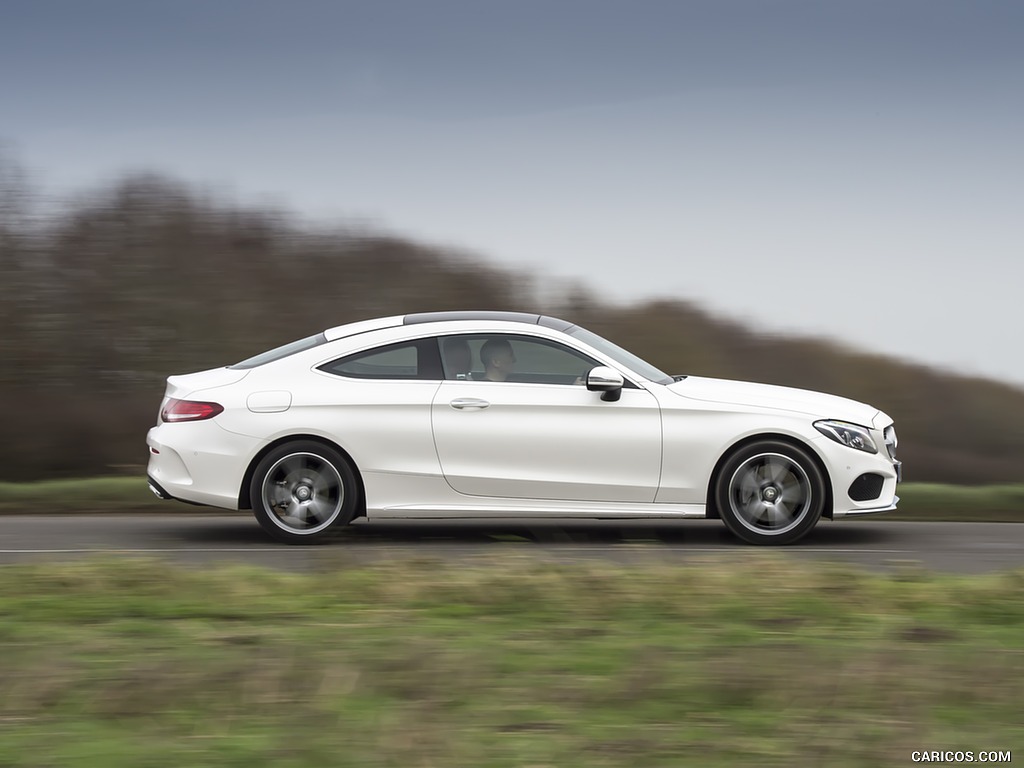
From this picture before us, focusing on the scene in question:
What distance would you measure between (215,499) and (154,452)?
23.2 inches

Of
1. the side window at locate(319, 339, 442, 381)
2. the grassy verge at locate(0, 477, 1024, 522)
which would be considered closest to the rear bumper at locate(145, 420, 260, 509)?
the side window at locate(319, 339, 442, 381)

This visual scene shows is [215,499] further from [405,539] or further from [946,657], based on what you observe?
[946,657]

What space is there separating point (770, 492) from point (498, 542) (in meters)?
1.86

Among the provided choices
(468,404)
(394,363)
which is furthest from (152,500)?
(468,404)

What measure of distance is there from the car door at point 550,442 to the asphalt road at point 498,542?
1.36ft

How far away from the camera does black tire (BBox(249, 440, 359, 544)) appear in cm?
861

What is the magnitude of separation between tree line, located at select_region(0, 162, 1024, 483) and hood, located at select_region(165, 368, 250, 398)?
639 cm

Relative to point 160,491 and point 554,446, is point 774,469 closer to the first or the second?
point 554,446

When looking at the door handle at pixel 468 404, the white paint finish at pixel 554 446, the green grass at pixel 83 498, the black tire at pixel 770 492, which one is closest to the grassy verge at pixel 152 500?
the green grass at pixel 83 498

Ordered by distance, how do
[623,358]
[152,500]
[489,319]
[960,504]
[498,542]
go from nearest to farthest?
1. [498,542]
2. [489,319]
3. [623,358]
4. [152,500]
5. [960,504]

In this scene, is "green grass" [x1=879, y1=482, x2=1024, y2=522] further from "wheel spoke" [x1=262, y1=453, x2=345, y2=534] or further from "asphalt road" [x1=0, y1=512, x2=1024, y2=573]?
"wheel spoke" [x1=262, y1=453, x2=345, y2=534]

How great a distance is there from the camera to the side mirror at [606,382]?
8555 millimetres

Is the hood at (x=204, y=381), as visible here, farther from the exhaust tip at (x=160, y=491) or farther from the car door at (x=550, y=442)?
the car door at (x=550, y=442)

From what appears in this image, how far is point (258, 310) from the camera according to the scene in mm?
16516
